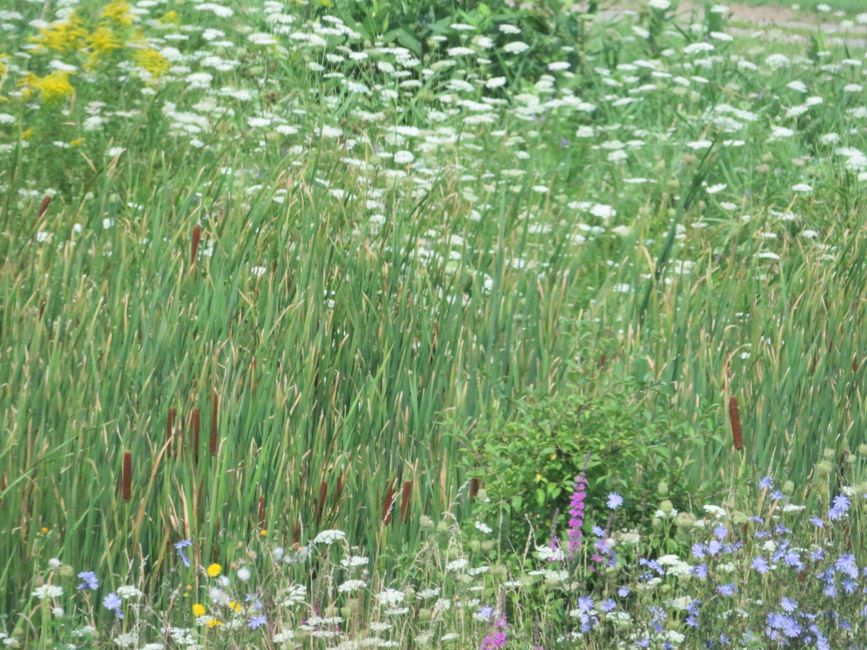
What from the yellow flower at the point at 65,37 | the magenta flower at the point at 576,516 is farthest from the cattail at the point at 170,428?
the yellow flower at the point at 65,37

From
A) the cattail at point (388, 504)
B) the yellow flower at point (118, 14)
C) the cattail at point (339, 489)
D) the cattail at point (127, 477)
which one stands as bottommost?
the cattail at point (388, 504)

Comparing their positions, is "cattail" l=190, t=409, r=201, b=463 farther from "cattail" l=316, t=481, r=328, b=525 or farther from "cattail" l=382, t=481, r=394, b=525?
"cattail" l=382, t=481, r=394, b=525

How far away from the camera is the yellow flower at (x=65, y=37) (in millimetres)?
5746

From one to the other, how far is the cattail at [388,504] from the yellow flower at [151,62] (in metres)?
2.94

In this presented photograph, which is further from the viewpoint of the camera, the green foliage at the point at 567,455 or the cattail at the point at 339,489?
the cattail at the point at 339,489

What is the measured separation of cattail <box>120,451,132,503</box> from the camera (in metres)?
2.94

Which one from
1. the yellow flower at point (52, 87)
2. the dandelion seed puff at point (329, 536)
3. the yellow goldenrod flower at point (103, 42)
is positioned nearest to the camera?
the dandelion seed puff at point (329, 536)

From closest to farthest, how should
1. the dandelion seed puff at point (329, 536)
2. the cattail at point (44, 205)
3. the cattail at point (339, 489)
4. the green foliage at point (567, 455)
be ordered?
the dandelion seed puff at point (329, 536)
the green foliage at point (567, 455)
the cattail at point (339, 489)
the cattail at point (44, 205)

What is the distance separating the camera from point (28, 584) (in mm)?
3008

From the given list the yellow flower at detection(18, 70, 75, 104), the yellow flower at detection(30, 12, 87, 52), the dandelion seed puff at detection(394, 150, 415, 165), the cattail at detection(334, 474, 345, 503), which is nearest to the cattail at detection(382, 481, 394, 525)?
the cattail at detection(334, 474, 345, 503)

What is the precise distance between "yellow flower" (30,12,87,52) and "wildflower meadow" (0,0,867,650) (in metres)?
0.02

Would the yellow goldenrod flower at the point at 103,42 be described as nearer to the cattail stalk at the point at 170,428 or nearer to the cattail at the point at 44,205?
the cattail at the point at 44,205

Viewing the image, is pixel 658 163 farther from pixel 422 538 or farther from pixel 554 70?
pixel 422 538

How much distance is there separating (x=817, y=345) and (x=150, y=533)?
210cm
